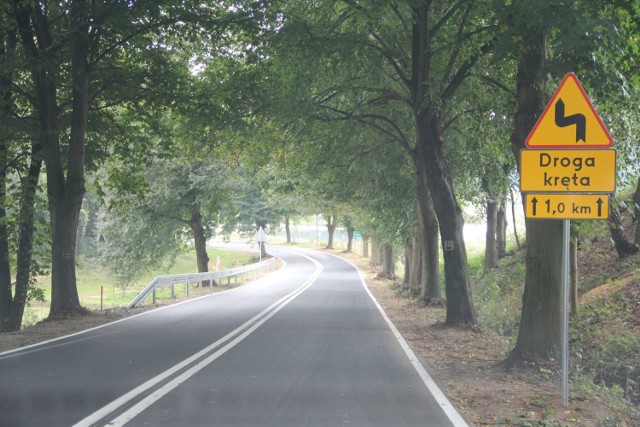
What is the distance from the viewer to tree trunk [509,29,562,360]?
960 cm

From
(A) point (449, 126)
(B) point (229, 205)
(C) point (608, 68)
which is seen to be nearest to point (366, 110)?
(A) point (449, 126)

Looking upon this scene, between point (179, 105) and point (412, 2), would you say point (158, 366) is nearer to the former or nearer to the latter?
point (412, 2)

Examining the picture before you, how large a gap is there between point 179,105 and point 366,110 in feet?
16.8

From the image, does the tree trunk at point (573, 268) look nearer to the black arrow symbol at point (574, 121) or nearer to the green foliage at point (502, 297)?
the green foliage at point (502, 297)

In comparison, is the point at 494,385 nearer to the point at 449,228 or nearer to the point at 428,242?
the point at 449,228

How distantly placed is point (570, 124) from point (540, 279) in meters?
3.22

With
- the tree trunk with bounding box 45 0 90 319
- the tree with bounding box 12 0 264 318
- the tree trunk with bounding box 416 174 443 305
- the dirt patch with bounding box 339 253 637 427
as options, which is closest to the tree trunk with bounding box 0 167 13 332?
the tree with bounding box 12 0 264 318

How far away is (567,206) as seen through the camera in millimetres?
7148

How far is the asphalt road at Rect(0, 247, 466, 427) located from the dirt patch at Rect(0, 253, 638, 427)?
37cm

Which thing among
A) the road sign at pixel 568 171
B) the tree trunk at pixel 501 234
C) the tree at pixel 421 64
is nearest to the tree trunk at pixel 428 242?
the tree at pixel 421 64

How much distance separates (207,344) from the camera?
1194 centimetres

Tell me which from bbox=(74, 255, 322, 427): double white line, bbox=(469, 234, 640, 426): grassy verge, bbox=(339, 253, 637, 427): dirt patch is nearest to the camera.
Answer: bbox=(74, 255, 322, 427): double white line

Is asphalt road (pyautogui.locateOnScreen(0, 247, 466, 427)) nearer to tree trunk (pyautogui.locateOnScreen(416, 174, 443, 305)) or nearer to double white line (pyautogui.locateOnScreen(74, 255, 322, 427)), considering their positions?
double white line (pyautogui.locateOnScreen(74, 255, 322, 427))

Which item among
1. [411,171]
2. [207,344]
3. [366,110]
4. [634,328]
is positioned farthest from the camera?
[411,171]
